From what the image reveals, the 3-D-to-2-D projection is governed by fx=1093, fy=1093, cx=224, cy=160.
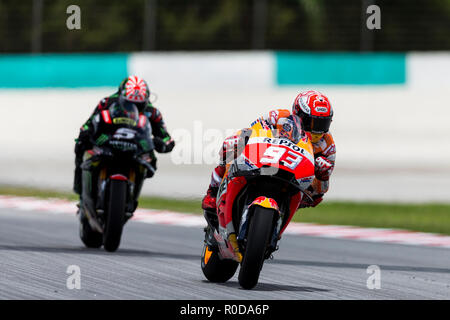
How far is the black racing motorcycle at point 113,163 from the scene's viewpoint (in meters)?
9.31

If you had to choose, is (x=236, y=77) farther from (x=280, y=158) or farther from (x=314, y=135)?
(x=280, y=158)

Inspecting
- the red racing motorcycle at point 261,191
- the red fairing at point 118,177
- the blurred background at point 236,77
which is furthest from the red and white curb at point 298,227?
the red racing motorcycle at point 261,191

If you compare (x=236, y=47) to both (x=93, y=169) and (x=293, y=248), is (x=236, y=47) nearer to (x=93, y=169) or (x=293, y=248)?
(x=293, y=248)

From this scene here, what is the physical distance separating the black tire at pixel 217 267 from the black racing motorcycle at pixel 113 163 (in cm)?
185

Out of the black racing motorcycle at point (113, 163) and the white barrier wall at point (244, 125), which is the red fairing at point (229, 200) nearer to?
the black racing motorcycle at point (113, 163)

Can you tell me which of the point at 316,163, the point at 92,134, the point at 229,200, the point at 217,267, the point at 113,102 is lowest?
the point at 217,267

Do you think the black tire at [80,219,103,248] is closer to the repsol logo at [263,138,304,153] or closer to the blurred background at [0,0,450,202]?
the repsol logo at [263,138,304,153]

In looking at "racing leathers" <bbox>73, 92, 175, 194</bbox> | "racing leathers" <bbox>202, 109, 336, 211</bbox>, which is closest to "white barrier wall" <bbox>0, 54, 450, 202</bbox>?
"racing leathers" <bbox>73, 92, 175, 194</bbox>

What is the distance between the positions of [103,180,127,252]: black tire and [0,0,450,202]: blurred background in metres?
6.77

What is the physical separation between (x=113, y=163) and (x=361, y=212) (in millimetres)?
6848

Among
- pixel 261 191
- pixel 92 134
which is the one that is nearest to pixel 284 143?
pixel 261 191

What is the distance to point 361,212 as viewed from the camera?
1560 centimetres

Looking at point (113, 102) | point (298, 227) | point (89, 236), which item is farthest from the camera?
point (298, 227)
